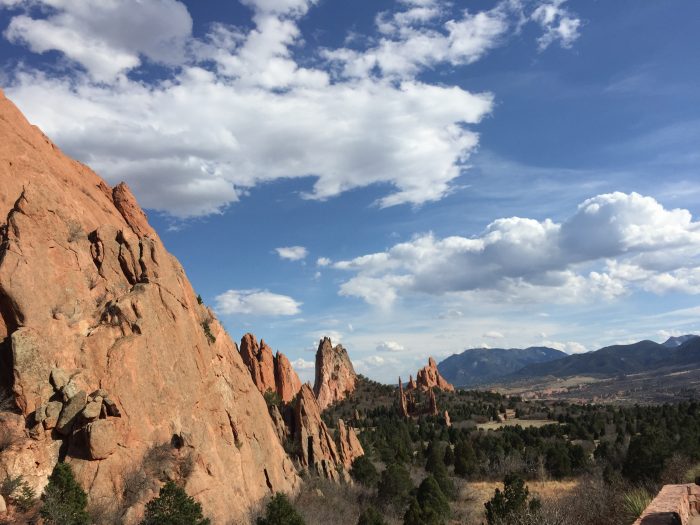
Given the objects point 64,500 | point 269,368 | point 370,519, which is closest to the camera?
point 64,500

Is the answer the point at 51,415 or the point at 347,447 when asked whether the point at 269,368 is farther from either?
the point at 51,415

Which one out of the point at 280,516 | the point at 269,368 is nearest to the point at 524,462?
the point at 269,368

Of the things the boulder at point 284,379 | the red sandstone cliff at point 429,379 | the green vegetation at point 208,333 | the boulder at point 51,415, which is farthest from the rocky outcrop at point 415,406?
the boulder at point 51,415

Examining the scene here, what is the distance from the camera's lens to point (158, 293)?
32.3m

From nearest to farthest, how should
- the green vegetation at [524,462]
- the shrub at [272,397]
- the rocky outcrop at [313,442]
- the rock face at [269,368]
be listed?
the green vegetation at [524,462], the rocky outcrop at [313,442], the shrub at [272,397], the rock face at [269,368]

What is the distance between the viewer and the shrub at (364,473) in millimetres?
56406

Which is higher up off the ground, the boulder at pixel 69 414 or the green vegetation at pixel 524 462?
the boulder at pixel 69 414

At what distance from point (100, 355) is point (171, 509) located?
9115 millimetres

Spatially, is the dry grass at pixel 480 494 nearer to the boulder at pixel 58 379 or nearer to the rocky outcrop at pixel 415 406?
the boulder at pixel 58 379

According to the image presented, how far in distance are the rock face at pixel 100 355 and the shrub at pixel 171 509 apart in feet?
4.36

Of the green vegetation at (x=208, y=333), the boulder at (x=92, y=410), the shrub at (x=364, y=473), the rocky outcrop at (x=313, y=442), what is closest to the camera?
the boulder at (x=92, y=410)

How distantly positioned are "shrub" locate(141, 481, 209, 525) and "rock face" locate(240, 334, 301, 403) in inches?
2307

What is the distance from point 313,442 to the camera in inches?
2181

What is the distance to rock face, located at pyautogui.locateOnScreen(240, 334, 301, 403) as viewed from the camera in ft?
272
